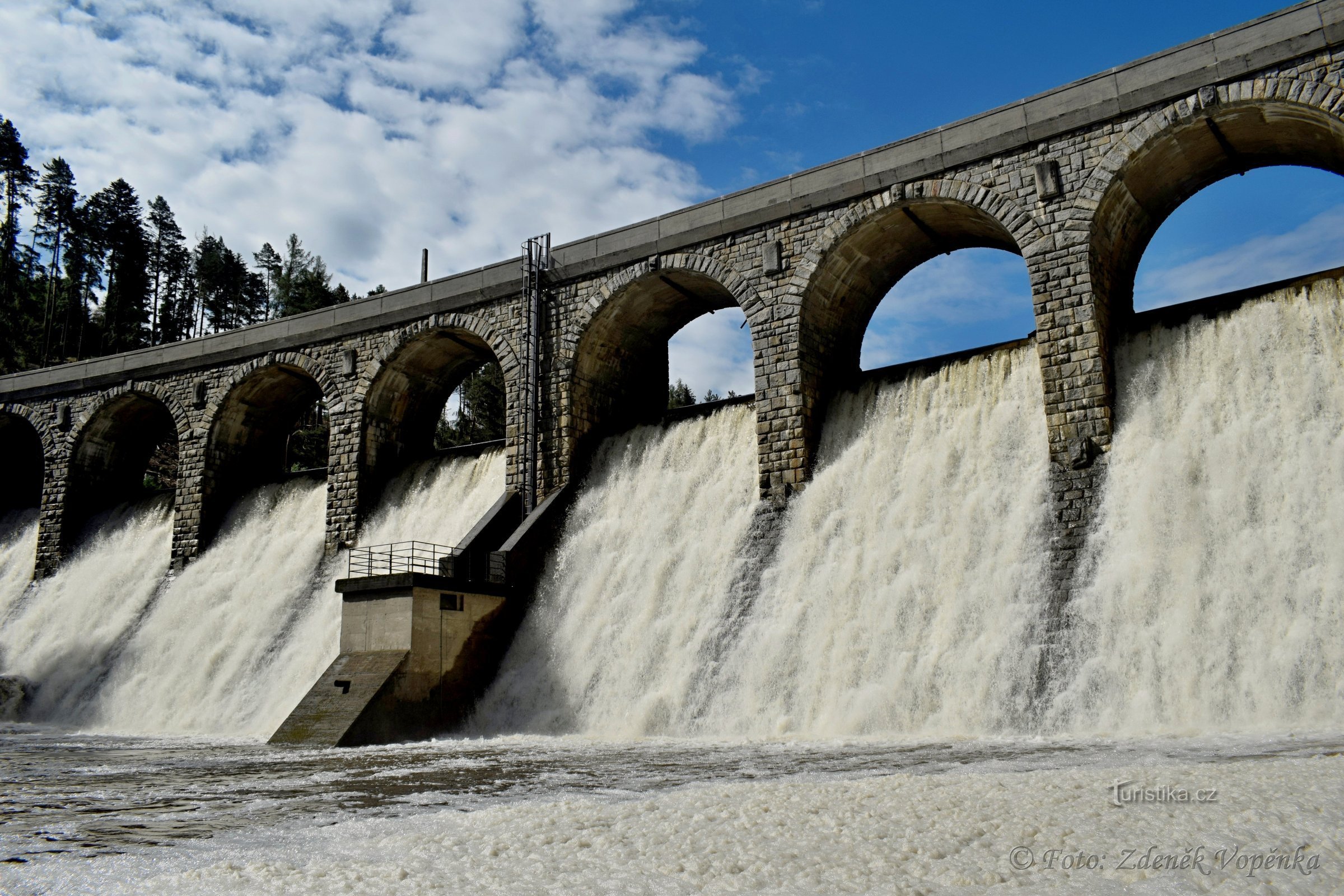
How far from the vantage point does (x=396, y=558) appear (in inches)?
824

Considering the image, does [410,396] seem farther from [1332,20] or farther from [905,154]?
[1332,20]

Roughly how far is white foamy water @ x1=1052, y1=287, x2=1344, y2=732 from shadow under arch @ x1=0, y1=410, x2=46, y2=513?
112ft

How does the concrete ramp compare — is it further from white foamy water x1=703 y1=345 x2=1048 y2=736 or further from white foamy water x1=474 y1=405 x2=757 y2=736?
white foamy water x1=703 y1=345 x2=1048 y2=736

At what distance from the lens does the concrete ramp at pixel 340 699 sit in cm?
1415

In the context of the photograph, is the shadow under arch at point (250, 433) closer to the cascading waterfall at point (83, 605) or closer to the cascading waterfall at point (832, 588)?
the cascading waterfall at point (83, 605)

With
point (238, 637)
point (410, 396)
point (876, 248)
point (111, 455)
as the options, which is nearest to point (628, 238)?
point (876, 248)

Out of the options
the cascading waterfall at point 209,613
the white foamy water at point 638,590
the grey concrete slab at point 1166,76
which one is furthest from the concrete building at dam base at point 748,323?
the cascading waterfall at point 209,613

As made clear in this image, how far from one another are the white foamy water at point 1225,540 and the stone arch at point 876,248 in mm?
3447

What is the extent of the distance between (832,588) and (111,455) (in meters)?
25.8

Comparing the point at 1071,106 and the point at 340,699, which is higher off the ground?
the point at 1071,106

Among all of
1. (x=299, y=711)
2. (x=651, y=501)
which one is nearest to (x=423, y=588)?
(x=299, y=711)

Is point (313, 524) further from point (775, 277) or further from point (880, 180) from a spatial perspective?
point (880, 180)

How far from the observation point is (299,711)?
14.8 meters

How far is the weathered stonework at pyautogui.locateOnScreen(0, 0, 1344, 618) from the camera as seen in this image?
14.2 metres
